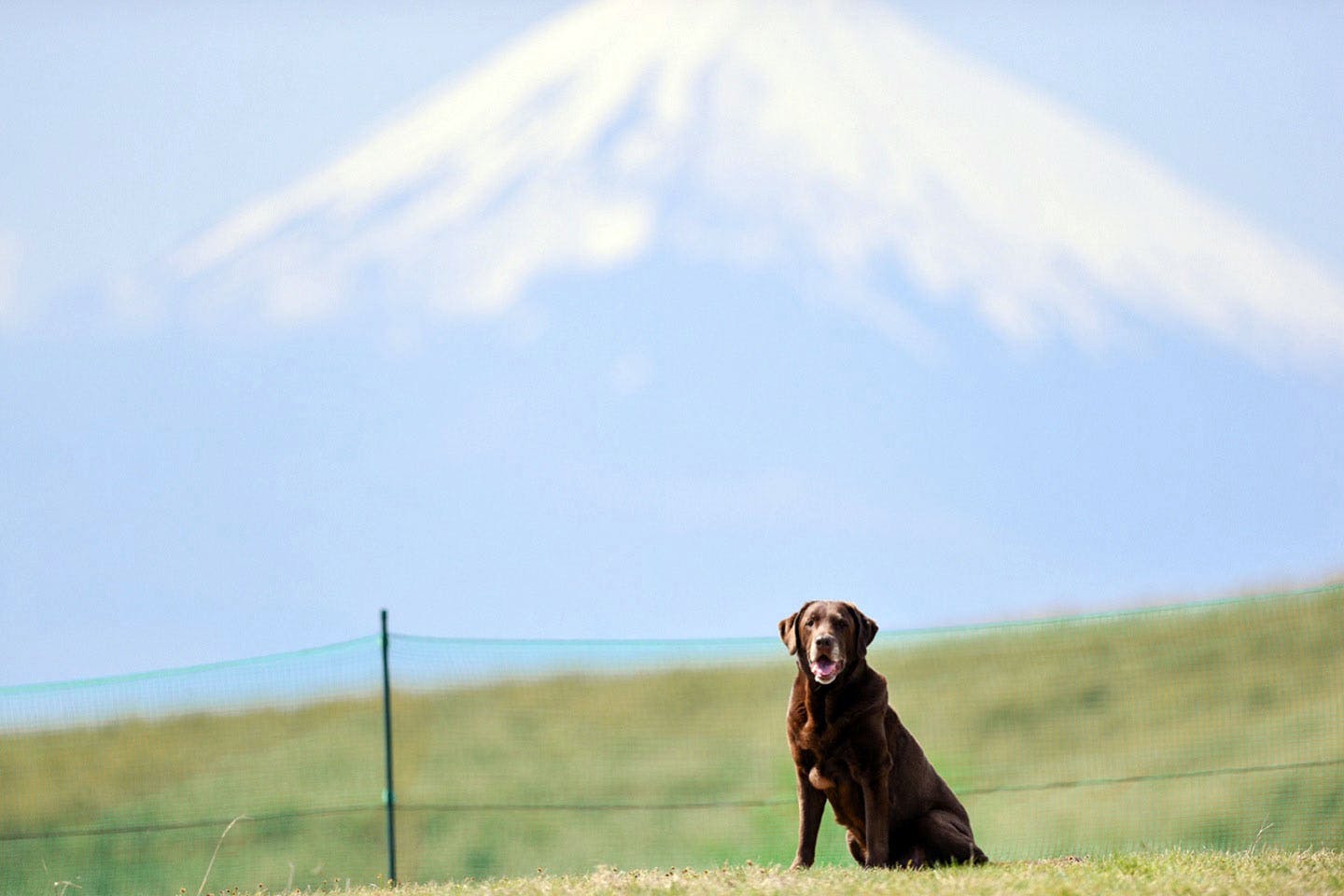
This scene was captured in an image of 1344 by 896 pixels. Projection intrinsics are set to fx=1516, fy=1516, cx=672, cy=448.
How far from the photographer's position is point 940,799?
7.25 meters

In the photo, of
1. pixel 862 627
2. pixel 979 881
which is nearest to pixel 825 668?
pixel 862 627

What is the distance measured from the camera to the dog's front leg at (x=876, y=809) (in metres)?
6.84

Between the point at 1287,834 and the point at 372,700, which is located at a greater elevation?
the point at 372,700

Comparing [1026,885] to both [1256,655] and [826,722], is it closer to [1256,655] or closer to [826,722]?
[826,722]

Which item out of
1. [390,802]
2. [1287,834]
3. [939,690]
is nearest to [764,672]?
[939,690]

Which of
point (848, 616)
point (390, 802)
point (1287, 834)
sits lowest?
point (1287, 834)

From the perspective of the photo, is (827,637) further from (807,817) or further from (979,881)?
(979,881)

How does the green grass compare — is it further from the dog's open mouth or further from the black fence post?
the black fence post

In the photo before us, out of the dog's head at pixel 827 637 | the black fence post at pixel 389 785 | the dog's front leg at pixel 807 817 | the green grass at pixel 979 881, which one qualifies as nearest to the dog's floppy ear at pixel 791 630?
the dog's head at pixel 827 637

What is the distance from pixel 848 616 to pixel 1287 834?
512cm

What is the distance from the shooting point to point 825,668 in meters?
6.76

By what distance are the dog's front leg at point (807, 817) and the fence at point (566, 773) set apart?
8.74 ft

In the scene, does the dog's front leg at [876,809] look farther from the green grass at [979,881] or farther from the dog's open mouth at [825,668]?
the dog's open mouth at [825,668]

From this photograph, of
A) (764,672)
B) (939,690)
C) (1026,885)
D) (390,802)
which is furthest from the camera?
(764,672)
